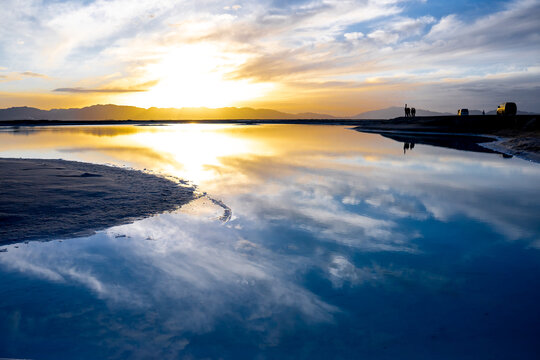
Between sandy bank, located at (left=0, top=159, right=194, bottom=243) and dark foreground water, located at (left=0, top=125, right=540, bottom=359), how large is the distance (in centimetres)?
79

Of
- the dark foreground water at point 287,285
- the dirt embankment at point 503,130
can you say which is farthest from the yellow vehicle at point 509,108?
the dark foreground water at point 287,285

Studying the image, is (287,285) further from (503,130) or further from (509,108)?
(509,108)

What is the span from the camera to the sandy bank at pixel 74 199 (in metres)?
8.25

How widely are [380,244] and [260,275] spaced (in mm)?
2874

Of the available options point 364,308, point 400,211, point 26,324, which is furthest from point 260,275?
point 400,211

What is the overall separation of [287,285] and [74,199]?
306 inches

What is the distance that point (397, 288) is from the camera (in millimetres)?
5613

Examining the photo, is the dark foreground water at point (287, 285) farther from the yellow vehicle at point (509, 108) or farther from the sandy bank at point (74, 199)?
the yellow vehicle at point (509, 108)

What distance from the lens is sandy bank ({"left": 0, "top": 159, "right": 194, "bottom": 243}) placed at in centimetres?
825

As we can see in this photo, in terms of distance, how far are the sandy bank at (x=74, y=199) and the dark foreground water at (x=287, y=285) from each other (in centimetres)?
79

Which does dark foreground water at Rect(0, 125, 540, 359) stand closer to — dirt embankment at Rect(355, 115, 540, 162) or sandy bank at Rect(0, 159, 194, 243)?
sandy bank at Rect(0, 159, 194, 243)

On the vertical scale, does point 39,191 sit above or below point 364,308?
above

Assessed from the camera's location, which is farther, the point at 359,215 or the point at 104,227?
the point at 359,215

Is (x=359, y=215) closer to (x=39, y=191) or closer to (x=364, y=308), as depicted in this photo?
(x=364, y=308)
